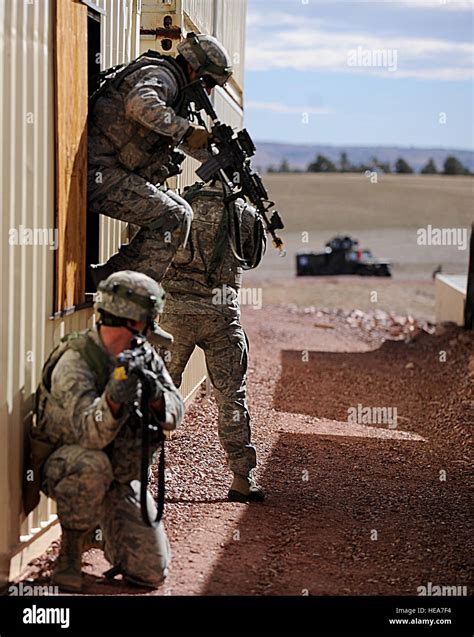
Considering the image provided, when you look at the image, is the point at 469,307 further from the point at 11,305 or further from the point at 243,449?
the point at 11,305

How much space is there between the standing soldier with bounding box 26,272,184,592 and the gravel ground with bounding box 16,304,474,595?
22 cm

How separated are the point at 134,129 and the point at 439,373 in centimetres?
953

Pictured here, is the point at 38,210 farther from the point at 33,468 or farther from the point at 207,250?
the point at 207,250

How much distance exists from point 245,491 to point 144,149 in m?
2.46

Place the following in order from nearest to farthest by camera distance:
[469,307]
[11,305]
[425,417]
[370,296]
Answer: [11,305] → [425,417] → [469,307] → [370,296]

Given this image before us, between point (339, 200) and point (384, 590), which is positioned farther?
point (339, 200)

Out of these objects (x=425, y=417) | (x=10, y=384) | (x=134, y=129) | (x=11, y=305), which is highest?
(x=134, y=129)

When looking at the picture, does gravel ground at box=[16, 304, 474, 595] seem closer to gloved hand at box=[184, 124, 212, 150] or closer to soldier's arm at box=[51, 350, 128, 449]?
soldier's arm at box=[51, 350, 128, 449]

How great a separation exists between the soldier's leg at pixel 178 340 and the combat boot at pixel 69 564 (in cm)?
245

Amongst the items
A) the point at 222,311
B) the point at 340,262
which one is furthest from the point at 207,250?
the point at 340,262

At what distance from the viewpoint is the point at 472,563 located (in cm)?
664

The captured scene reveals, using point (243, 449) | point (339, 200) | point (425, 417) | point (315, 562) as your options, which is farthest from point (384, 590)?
point (339, 200)

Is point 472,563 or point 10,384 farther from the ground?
point 10,384

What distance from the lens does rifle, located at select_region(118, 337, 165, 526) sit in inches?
210
